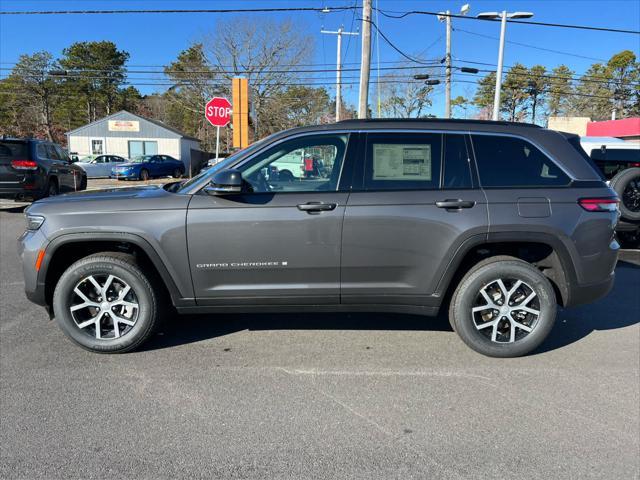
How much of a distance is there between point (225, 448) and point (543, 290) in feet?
8.75

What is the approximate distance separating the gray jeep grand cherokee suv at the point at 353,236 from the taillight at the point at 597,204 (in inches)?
0.4

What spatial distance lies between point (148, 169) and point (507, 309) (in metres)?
28.6

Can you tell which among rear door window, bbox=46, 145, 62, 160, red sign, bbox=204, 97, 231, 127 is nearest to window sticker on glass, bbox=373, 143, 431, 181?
red sign, bbox=204, 97, 231, 127

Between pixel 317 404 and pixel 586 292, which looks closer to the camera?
pixel 317 404

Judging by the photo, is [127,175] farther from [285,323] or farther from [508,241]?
[508,241]

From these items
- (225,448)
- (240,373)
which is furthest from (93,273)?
(225,448)

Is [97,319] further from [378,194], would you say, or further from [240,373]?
[378,194]

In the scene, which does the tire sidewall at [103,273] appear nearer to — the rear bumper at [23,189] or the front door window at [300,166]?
the front door window at [300,166]

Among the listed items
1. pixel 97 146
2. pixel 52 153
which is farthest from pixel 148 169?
pixel 52 153

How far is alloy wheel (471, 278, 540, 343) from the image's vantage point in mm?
3607

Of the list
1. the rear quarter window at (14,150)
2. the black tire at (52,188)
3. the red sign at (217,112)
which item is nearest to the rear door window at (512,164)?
the red sign at (217,112)

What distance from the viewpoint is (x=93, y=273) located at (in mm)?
3510

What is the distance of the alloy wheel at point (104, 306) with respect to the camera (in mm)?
3551

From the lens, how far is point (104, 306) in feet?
11.7
